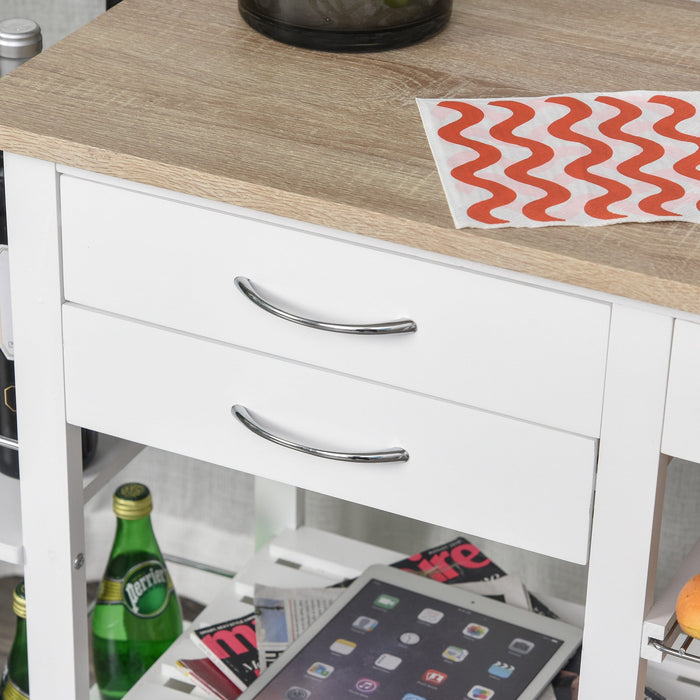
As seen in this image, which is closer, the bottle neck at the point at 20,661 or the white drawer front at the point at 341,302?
the white drawer front at the point at 341,302

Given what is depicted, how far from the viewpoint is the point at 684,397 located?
79cm

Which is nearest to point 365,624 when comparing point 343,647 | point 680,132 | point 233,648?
point 343,647

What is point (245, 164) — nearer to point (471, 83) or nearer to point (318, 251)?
point (318, 251)

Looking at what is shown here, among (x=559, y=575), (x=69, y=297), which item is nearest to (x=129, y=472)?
(x=559, y=575)

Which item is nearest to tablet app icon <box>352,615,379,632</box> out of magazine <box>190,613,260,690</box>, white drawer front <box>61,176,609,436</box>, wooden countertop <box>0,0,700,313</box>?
magazine <box>190,613,260,690</box>

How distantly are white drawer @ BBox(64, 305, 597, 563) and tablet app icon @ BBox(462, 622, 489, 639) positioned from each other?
0.37m

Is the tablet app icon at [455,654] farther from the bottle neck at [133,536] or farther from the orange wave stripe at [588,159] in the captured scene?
the orange wave stripe at [588,159]

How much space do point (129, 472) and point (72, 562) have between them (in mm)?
702

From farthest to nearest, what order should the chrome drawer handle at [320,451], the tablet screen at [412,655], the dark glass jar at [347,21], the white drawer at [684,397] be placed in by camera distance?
the tablet screen at [412,655] < the dark glass jar at [347,21] < the chrome drawer handle at [320,451] < the white drawer at [684,397]

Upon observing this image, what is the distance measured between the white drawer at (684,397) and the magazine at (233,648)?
0.62 m

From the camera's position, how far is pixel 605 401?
82 centimetres

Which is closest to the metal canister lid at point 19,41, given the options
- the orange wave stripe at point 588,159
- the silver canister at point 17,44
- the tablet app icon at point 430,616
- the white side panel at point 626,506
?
the silver canister at point 17,44

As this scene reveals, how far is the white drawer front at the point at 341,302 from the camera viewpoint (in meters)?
0.82

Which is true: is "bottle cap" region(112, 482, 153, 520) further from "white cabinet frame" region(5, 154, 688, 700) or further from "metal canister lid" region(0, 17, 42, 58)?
"metal canister lid" region(0, 17, 42, 58)
